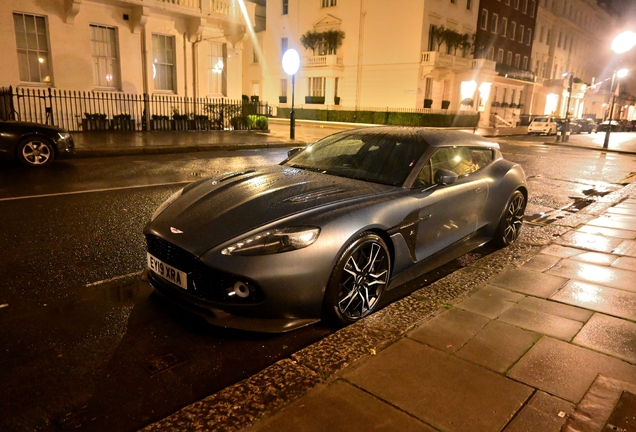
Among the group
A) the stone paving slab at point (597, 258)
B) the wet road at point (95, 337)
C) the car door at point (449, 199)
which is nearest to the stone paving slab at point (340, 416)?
the wet road at point (95, 337)

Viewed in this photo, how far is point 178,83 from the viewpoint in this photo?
20672 mm

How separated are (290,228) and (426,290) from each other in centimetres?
152

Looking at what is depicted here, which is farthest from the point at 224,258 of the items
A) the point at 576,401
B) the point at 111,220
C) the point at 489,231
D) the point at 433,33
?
the point at 433,33

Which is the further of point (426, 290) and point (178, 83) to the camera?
point (178, 83)

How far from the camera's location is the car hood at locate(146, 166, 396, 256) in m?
3.22

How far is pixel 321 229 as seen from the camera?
10.5ft

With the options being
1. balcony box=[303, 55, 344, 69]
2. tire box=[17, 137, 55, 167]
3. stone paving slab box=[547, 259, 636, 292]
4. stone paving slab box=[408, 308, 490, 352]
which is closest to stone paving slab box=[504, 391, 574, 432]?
stone paving slab box=[408, 308, 490, 352]

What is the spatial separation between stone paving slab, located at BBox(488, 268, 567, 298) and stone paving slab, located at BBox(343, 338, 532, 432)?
5.02 feet

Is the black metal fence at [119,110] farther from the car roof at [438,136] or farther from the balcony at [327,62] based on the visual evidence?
the balcony at [327,62]

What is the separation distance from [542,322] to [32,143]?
33.4 feet

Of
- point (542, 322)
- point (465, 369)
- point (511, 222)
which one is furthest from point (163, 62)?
point (465, 369)

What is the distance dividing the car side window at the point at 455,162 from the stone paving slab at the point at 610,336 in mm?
Answer: 1725

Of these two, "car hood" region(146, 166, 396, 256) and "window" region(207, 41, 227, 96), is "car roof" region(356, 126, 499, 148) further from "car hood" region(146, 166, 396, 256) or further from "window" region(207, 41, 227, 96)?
"window" region(207, 41, 227, 96)

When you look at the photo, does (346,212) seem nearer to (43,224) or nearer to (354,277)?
(354,277)
